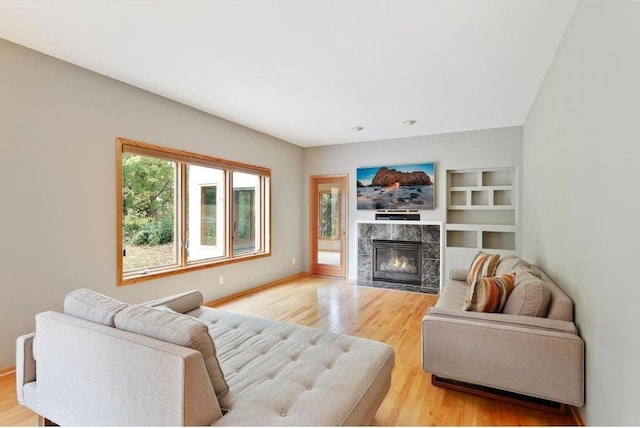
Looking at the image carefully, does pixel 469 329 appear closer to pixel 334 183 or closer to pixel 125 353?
pixel 125 353

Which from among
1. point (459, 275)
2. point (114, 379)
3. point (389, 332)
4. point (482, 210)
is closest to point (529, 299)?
point (389, 332)

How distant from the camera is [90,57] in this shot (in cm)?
280

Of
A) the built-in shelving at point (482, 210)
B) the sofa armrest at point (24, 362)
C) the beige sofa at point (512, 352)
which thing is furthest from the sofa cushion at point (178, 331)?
the built-in shelving at point (482, 210)

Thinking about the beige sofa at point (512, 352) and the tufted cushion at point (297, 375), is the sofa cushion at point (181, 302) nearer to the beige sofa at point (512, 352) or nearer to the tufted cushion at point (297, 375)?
the tufted cushion at point (297, 375)

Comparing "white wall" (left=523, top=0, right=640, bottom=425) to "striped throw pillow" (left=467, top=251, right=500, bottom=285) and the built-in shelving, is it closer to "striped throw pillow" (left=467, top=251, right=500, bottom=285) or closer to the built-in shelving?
"striped throw pillow" (left=467, top=251, right=500, bottom=285)

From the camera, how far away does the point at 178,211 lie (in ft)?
13.3

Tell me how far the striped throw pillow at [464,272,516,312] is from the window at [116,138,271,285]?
3.33 m

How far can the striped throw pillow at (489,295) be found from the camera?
229 centimetres

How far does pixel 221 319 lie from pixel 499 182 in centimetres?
481

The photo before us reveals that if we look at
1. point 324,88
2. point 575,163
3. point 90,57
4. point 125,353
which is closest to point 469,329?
point 575,163

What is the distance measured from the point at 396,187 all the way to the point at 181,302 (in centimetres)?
419

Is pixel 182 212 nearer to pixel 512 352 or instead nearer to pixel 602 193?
pixel 512 352

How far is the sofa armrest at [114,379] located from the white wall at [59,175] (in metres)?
1.46

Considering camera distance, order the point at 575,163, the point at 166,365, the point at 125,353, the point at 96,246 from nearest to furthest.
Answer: the point at 166,365, the point at 125,353, the point at 575,163, the point at 96,246
